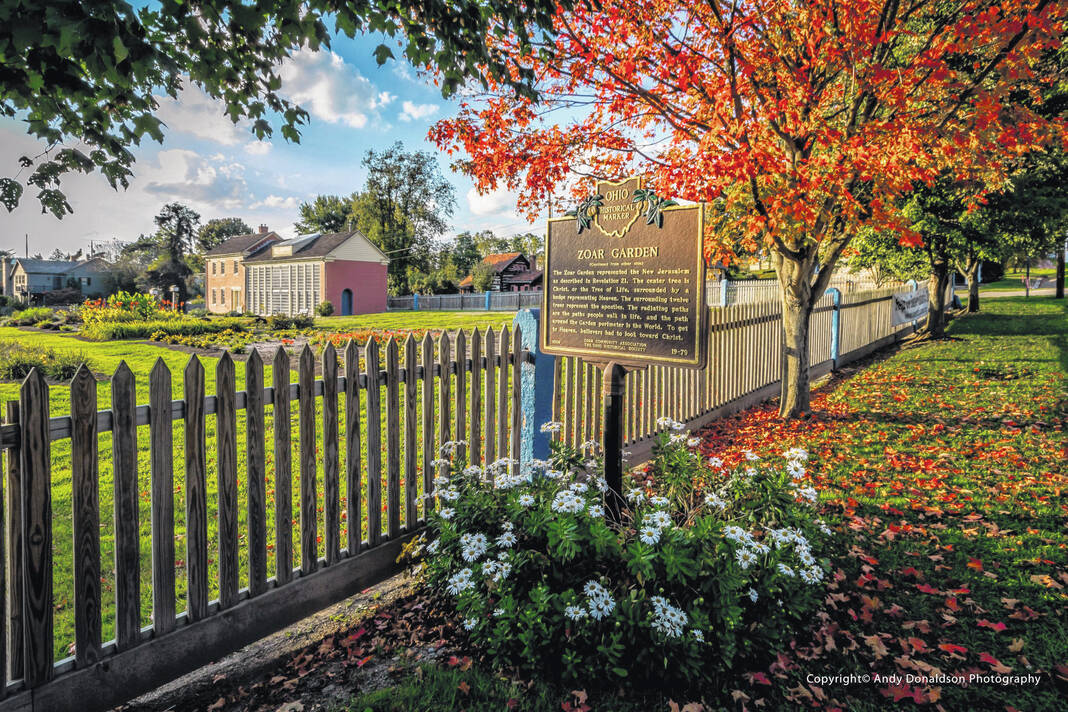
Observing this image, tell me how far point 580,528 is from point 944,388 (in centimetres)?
928

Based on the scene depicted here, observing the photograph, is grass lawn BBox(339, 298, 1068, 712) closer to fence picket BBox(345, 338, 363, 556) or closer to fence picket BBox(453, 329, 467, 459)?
fence picket BBox(345, 338, 363, 556)

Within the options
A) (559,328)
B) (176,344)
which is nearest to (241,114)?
(559,328)

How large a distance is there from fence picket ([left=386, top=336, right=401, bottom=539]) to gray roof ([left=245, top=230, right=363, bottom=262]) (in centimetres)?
4026

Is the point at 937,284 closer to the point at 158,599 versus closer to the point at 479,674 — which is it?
the point at 479,674

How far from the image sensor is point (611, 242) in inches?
166

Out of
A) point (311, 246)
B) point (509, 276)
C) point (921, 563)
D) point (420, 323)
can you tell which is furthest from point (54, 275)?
point (921, 563)

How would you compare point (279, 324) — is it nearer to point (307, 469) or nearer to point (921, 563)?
point (307, 469)

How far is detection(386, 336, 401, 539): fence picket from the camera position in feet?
13.4

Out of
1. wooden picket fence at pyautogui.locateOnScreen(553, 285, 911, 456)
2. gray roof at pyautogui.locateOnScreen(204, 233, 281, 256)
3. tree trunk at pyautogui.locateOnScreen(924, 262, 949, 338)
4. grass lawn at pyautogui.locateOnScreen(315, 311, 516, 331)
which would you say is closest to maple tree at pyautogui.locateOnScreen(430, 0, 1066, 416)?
wooden picket fence at pyautogui.locateOnScreen(553, 285, 911, 456)

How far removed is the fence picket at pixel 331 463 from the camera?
3740 mm

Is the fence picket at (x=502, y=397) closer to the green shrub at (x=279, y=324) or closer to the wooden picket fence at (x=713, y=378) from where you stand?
the wooden picket fence at (x=713, y=378)

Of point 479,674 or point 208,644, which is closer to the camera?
point 479,674

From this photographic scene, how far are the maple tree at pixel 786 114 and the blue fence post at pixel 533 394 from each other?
2.39m

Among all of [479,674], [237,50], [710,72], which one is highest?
[710,72]
